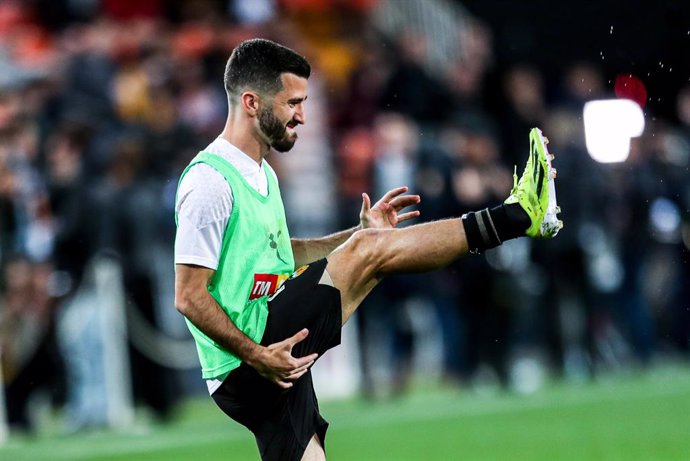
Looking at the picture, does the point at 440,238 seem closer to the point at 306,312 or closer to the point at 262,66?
the point at 306,312

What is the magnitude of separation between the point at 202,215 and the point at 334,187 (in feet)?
29.1

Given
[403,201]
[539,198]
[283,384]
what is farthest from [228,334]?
[539,198]

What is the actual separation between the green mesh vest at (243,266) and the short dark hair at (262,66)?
36cm

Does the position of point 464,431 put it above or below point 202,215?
below

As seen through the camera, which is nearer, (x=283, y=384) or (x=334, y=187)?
(x=283, y=384)

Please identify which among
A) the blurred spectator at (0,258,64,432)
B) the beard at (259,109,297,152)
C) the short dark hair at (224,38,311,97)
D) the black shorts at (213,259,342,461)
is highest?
the short dark hair at (224,38,311,97)

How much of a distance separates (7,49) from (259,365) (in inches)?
361

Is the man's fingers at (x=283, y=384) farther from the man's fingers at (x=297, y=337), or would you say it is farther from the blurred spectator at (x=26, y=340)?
the blurred spectator at (x=26, y=340)

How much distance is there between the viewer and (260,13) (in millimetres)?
15992

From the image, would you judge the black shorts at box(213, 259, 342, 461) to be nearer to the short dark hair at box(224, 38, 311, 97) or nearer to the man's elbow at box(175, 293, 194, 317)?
the man's elbow at box(175, 293, 194, 317)

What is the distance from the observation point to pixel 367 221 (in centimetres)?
676

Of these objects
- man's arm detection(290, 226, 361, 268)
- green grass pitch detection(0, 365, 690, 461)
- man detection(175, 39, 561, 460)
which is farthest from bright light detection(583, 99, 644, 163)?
man detection(175, 39, 561, 460)

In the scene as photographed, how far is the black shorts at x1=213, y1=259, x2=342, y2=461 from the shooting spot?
609cm

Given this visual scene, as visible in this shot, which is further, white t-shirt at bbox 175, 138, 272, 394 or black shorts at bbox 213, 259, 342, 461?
black shorts at bbox 213, 259, 342, 461
